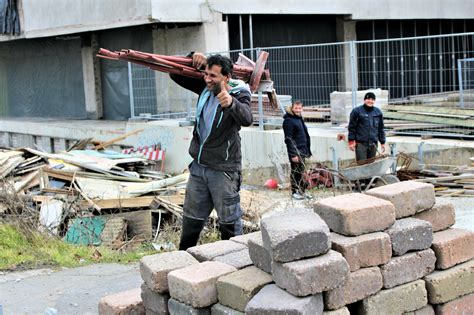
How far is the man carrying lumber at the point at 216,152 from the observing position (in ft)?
17.9

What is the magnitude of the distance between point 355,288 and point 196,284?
0.98 meters

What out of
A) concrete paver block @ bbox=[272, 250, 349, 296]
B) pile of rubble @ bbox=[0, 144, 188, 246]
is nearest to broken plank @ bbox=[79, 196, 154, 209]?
pile of rubble @ bbox=[0, 144, 188, 246]

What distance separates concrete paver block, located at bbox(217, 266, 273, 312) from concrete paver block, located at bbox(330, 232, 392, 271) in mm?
495

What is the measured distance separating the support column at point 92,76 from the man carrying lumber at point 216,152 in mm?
16980

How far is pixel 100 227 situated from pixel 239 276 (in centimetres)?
455

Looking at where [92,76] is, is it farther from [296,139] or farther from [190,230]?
[190,230]

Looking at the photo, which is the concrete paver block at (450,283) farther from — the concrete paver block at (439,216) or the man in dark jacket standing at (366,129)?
the man in dark jacket standing at (366,129)

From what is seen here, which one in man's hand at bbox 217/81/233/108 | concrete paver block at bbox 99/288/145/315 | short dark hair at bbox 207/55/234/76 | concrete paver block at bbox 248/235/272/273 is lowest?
concrete paver block at bbox 99/288/145/315

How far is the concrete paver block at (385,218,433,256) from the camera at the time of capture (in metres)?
4.62

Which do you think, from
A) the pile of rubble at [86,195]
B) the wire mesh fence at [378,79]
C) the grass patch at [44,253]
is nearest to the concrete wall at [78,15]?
the wire mesh fence at [378,79]

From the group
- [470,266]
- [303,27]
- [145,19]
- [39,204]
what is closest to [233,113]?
[470,266]

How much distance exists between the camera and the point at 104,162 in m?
12.2

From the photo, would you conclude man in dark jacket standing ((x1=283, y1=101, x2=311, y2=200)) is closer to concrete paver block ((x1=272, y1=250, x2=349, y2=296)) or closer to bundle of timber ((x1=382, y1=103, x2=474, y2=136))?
bundle of timber ((x1=382, y1=103, x2=474, y2=136))

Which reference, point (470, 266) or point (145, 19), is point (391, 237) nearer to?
point (470, 266)
